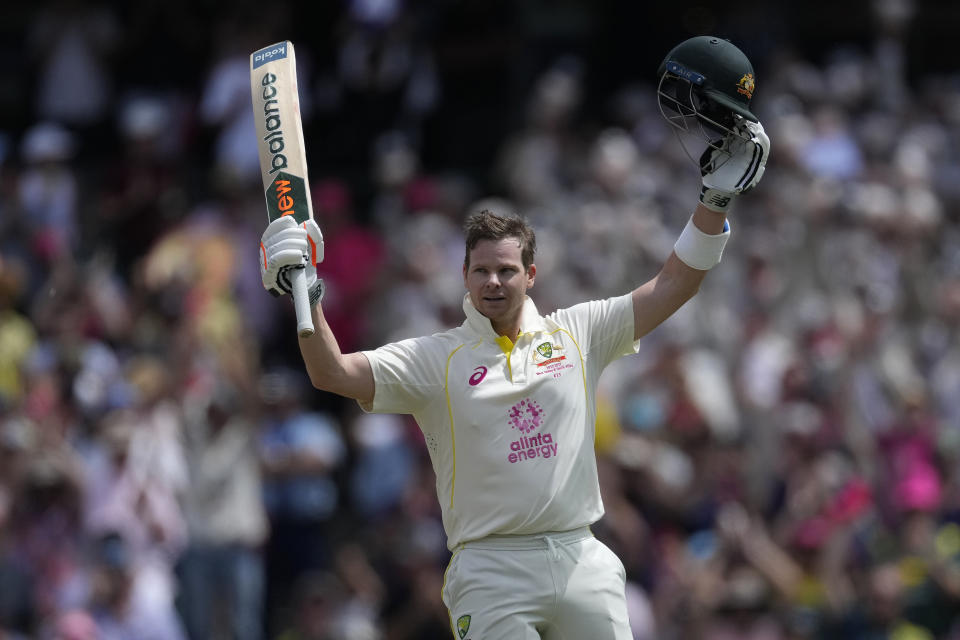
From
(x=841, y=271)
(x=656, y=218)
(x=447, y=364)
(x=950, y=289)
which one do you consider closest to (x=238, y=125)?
(x=656, y=218)

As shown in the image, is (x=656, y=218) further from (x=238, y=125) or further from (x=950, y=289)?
(x=238, y=125)

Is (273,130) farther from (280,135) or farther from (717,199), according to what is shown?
(717,199)

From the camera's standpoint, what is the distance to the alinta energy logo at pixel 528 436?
21.2 feet

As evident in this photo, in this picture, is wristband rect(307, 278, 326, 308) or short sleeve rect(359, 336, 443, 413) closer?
wristband rect(307, 278, 326, 308)

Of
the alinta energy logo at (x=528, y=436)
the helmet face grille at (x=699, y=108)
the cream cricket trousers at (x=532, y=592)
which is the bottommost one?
the cream cricket trousers at (x=532, y=592)

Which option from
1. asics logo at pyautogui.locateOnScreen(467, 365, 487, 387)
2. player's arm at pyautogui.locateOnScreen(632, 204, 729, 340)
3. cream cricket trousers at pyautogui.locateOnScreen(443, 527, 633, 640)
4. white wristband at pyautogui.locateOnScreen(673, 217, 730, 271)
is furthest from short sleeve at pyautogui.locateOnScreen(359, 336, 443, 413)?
white wristband at pyautogui.locateOnScreen(673, 217, 730, 271)

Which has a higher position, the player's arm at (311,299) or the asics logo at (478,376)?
the player's arm at (311,299)

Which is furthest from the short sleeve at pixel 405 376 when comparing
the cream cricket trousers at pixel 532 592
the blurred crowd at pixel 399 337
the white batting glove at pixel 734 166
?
the blurred crowd at pixel 399 337

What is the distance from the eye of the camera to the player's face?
660 centimetres

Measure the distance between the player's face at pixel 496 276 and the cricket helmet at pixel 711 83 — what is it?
3.26 ft

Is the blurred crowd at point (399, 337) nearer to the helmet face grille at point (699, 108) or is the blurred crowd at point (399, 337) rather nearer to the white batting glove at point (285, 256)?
the helmet face grille at point (699, 108)

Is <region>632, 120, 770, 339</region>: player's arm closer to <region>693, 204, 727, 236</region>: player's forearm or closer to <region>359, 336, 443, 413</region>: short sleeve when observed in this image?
<region>693, 204, 727, 236</region>: player's forearm

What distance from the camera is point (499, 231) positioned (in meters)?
6.62

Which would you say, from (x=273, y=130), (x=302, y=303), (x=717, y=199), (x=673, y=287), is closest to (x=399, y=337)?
(x=273, y=130)
